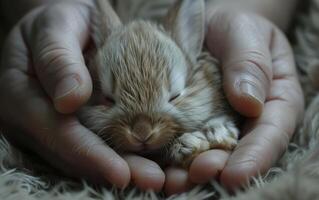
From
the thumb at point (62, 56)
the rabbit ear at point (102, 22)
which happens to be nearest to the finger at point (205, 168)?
the thumb at point (62, 56)

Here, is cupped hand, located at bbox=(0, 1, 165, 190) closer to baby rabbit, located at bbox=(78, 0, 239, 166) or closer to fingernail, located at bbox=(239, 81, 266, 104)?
baby rabbit, located at bbox=(78, 0, 239, 166)

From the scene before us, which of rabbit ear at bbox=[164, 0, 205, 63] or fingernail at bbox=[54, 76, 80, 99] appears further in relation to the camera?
rabbit ear at bbox=[164, 0, 205, 63]

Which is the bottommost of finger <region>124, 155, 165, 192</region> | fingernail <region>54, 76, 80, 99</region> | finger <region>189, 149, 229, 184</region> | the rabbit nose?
finger <region>124, 155, 165, 192</region>

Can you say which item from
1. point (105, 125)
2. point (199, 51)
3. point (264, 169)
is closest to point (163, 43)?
point (199, 51)

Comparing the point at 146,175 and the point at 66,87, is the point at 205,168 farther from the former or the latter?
the point at 66,87

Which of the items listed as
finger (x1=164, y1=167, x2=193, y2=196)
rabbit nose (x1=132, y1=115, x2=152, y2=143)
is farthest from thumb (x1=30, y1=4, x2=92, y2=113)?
finger (x1=164, y1=167, x2=193, y2=196)

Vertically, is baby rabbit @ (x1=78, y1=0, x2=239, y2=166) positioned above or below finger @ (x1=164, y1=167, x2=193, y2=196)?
above

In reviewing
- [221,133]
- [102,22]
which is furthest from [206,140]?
[102,22]

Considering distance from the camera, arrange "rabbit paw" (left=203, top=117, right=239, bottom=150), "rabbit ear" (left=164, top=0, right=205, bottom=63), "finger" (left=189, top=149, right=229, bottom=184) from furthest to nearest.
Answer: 1. "rabbit ear" (left=164, top=0, right=205, bottom=63)
2. "rabbit paw" (left=203, top=117, right=239, bottom=150)
3. "finger" (left=189, top=149, right=229, bottom=184)
